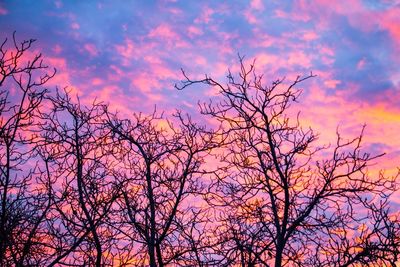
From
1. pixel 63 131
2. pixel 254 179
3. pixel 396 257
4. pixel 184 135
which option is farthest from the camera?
pixel 184 135

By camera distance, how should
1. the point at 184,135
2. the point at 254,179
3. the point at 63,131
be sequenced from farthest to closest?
the point at 184,135 → the point at 63,131 → the point at 254,179

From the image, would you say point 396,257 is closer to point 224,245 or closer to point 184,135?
point 224,245

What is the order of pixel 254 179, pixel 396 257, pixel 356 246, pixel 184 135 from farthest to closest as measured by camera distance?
1. pixel 184 135
2. pixel 254 179
3. pixel 356 246
4. pixel 396 257

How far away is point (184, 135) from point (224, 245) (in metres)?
2.65

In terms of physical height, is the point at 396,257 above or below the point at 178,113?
below

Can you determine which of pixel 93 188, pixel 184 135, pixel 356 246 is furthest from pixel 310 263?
pixel 93 188

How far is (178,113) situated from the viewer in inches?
403

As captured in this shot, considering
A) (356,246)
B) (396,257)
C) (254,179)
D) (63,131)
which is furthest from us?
(63,131)

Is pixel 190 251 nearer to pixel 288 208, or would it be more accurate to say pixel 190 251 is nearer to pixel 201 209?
pixel 201 209

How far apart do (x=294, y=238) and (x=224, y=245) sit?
1.64m

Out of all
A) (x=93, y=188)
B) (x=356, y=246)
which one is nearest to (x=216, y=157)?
(x=93, y=188)


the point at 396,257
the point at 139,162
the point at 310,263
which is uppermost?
the point at 139,162

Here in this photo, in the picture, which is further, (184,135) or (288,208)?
(184,135)

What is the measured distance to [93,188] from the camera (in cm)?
977
